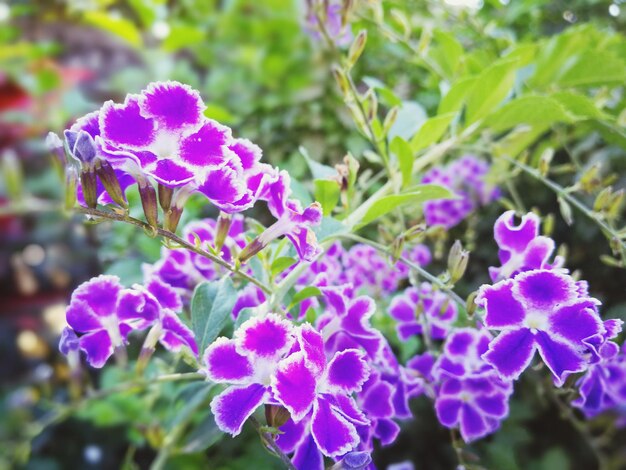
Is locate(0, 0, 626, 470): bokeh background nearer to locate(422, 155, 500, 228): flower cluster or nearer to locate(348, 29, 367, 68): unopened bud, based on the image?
locate(422, 155, 500, 228): flower cluster

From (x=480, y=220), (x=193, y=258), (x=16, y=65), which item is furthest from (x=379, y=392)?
(x=16, y=65)

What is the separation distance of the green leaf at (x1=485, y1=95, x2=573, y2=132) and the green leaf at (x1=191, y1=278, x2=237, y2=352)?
45 centimetres

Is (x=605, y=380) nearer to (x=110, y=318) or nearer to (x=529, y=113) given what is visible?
(x=529, y=113)

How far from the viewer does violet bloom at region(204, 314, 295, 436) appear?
0.46m

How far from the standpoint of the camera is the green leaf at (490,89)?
77cm

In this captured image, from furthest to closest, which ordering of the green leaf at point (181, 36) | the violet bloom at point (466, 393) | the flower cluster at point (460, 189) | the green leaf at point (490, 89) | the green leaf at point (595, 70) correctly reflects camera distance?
the green leaf at point (181, 36)
the flower cluster at point (460, 189)
the green leaf at point (595, 70)
the green leaf at point (490, 89)
the violet bloom at point (466, 393)

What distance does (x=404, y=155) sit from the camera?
2.35 feet

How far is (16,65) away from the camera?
7.09 feet

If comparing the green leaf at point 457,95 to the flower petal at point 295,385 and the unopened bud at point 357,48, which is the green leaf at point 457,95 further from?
the flower petal at point 295,385

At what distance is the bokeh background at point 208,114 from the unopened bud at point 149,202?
0.06m

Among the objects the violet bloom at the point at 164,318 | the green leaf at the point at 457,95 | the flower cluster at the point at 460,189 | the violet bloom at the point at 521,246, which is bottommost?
the flower cluster at the point at 460,189

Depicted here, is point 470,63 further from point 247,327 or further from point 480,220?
point 247,327

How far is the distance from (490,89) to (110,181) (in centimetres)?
54

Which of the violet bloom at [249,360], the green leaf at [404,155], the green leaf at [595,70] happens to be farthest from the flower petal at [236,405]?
the green leaf at [595,70]
